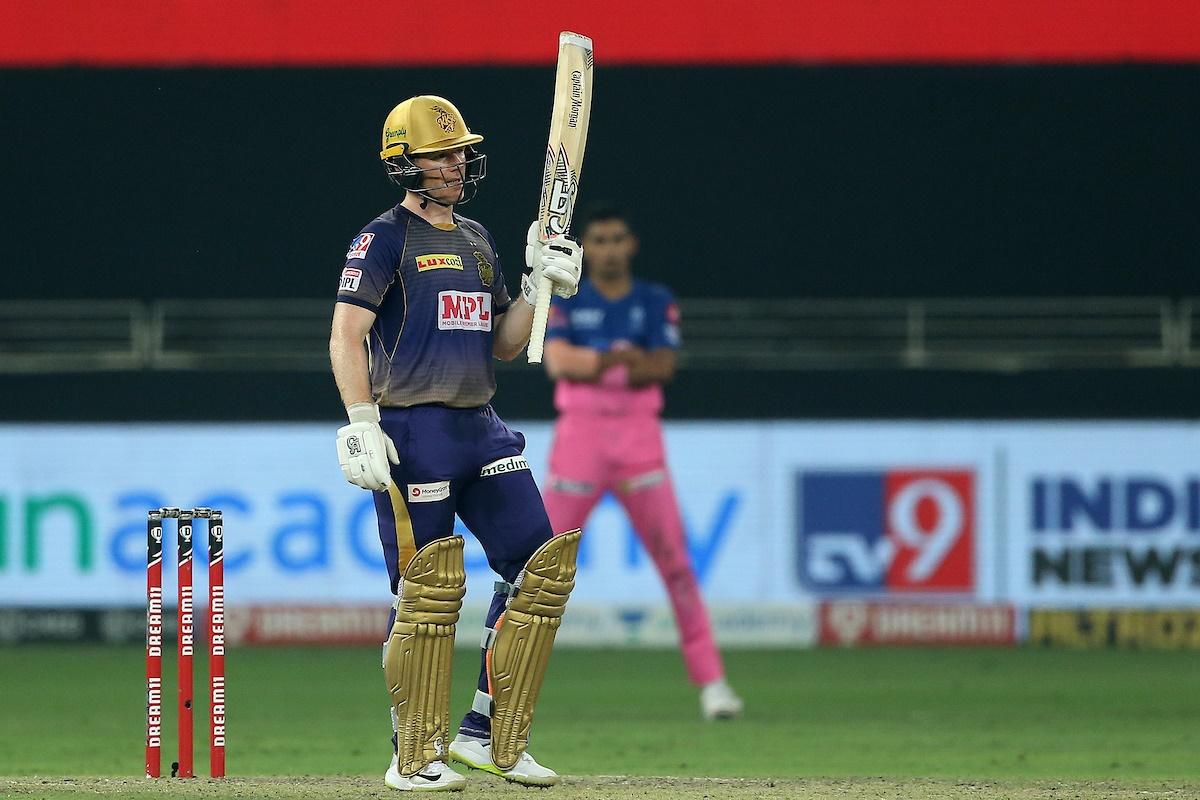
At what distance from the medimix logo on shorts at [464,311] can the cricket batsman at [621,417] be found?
2.70 m

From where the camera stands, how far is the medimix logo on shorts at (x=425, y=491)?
198 inches

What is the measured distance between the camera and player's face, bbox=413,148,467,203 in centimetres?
512

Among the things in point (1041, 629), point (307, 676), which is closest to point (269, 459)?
point (307, 676)

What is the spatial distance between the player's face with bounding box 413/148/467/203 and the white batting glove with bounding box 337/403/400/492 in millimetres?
638

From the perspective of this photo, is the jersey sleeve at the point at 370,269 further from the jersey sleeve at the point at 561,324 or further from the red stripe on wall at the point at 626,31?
the red stripe on wall at the point at 626,31

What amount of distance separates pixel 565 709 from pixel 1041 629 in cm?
390

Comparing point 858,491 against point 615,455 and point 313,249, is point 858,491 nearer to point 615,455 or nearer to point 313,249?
point 615,455

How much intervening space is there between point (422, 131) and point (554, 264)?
0.49m

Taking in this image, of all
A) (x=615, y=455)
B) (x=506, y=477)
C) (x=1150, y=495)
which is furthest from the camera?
(x=1150, y=495)

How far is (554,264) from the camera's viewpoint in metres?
5.08

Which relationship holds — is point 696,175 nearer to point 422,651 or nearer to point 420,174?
point 420,174

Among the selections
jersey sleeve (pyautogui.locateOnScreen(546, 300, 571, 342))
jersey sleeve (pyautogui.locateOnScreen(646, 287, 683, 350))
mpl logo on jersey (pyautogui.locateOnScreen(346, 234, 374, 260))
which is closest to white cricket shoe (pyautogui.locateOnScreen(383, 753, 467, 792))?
mpl logo on jersey (pyautogui.locateOnScreen(346, 234, 374, 260))

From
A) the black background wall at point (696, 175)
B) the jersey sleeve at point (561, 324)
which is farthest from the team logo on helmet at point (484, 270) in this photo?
the black background wall at point (696, 175)

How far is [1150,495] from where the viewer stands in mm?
11086
